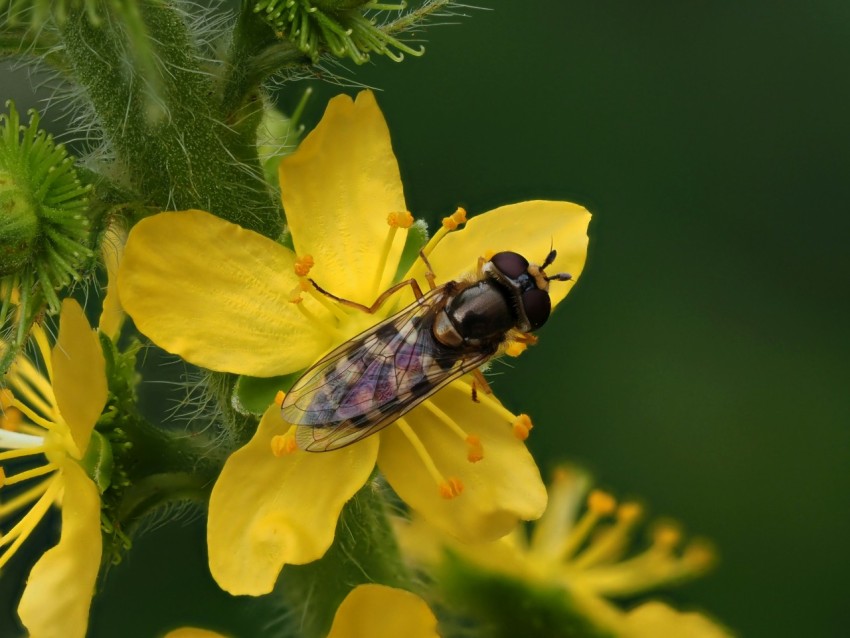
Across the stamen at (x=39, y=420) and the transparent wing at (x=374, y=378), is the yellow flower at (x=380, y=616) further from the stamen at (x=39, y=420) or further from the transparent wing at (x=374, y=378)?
the stamen at (x=39, y=420)

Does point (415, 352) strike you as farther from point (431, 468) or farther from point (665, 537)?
point (665, 537)

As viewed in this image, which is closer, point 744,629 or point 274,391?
point 274,391

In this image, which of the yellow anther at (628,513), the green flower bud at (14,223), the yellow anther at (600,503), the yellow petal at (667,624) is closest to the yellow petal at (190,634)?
the green flower bud at (14,223)

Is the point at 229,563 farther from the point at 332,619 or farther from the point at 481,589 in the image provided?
the point at 481,589

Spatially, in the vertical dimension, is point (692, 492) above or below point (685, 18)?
below

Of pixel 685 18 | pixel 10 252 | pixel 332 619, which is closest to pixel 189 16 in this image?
pixel 10 252

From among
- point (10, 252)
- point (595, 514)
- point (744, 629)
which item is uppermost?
point (10, 252)
